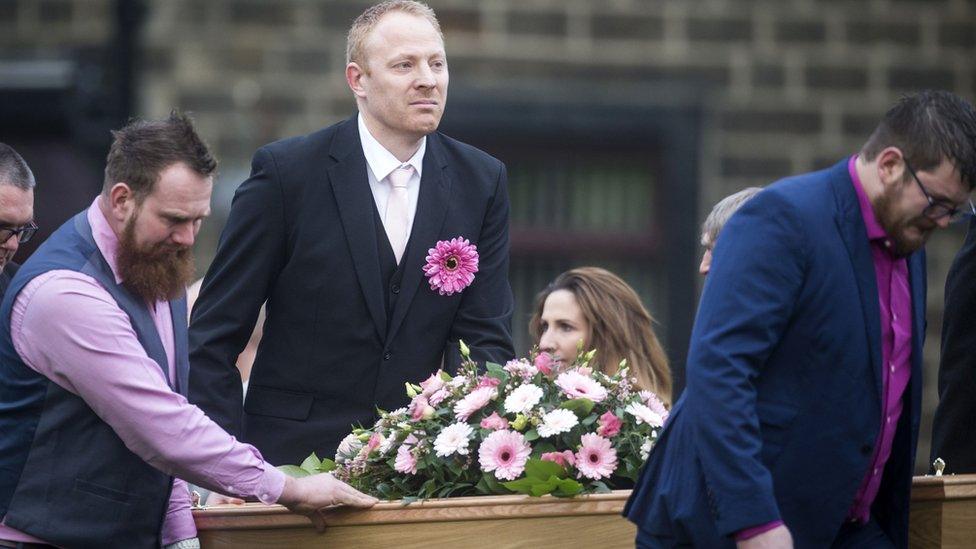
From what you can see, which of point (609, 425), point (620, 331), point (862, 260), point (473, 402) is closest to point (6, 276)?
point (473, 402)

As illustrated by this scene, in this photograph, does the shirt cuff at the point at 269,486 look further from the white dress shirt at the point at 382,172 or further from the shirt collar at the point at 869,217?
the shirt collar at the point at 869,217

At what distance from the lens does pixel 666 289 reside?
9.14 meters

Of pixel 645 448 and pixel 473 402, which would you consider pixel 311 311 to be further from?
pixel 645 448

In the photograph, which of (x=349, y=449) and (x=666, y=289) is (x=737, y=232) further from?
(x=666, y=289)

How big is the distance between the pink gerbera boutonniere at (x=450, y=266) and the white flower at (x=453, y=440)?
26.3 inches

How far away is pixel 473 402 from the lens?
462cm

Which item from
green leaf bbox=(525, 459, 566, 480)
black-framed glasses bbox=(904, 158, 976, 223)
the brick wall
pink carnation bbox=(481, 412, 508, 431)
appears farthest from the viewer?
the brick wall

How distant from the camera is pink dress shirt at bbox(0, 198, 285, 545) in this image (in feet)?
13.5

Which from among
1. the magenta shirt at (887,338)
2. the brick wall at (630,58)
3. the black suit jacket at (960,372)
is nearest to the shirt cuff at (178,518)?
the magenta shirt at (887,338)

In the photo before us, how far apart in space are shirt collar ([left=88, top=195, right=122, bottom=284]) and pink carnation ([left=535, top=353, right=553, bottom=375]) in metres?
1.10

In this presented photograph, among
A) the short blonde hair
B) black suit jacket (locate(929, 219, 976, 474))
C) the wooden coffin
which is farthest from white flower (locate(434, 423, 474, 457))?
black suit jacket (locate(929, 219, 976, 474))

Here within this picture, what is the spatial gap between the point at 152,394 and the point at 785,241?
143cm

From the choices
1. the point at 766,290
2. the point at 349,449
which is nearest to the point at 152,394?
the point at 349,449

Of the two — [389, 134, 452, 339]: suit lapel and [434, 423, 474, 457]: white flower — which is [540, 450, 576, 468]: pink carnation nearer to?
[434, 423, 474, 457]: white flower
